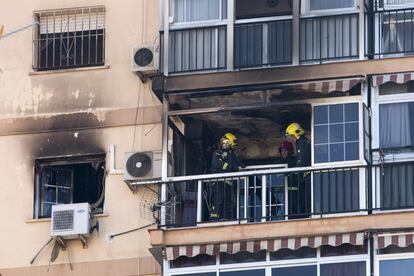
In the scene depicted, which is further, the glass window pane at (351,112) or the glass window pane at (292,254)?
the glass window pane at (351,112)

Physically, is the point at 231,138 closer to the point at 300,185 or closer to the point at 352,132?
the point at 300,185

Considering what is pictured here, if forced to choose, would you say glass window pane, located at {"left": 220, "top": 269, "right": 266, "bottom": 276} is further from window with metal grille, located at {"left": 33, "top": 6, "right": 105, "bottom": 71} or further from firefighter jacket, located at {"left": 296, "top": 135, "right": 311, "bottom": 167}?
window with metal grille, located at {"left": 33, "top": 6, "right": 105, "bottom": 71}

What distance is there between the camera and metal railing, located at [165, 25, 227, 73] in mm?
34156

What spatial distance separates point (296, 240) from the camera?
107ft

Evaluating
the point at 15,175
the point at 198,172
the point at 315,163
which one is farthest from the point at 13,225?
the point at 315,163

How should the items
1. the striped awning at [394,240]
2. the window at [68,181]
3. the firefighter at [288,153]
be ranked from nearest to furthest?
the striped awning at [394,240]
the firefighter at [288,153]
the window at [68,181]

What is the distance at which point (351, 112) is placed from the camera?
3338 cm

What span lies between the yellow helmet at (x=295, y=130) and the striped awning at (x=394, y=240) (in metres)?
2.59

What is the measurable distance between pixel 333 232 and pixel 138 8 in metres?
6.26

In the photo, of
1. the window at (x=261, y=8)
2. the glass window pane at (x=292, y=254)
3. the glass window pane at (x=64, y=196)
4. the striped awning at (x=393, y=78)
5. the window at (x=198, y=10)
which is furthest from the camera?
the glass window pane at (x=64, y=196)

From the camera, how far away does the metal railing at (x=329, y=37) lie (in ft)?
111

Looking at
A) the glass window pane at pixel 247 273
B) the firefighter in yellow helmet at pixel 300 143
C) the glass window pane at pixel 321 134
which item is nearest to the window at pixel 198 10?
the firefighter in yellow helmet at pixel 300 143

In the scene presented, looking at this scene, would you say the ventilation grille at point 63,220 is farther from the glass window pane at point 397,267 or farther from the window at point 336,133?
the glass window pane at point 397,267

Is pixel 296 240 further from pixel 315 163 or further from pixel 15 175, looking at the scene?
pixel 15 175
